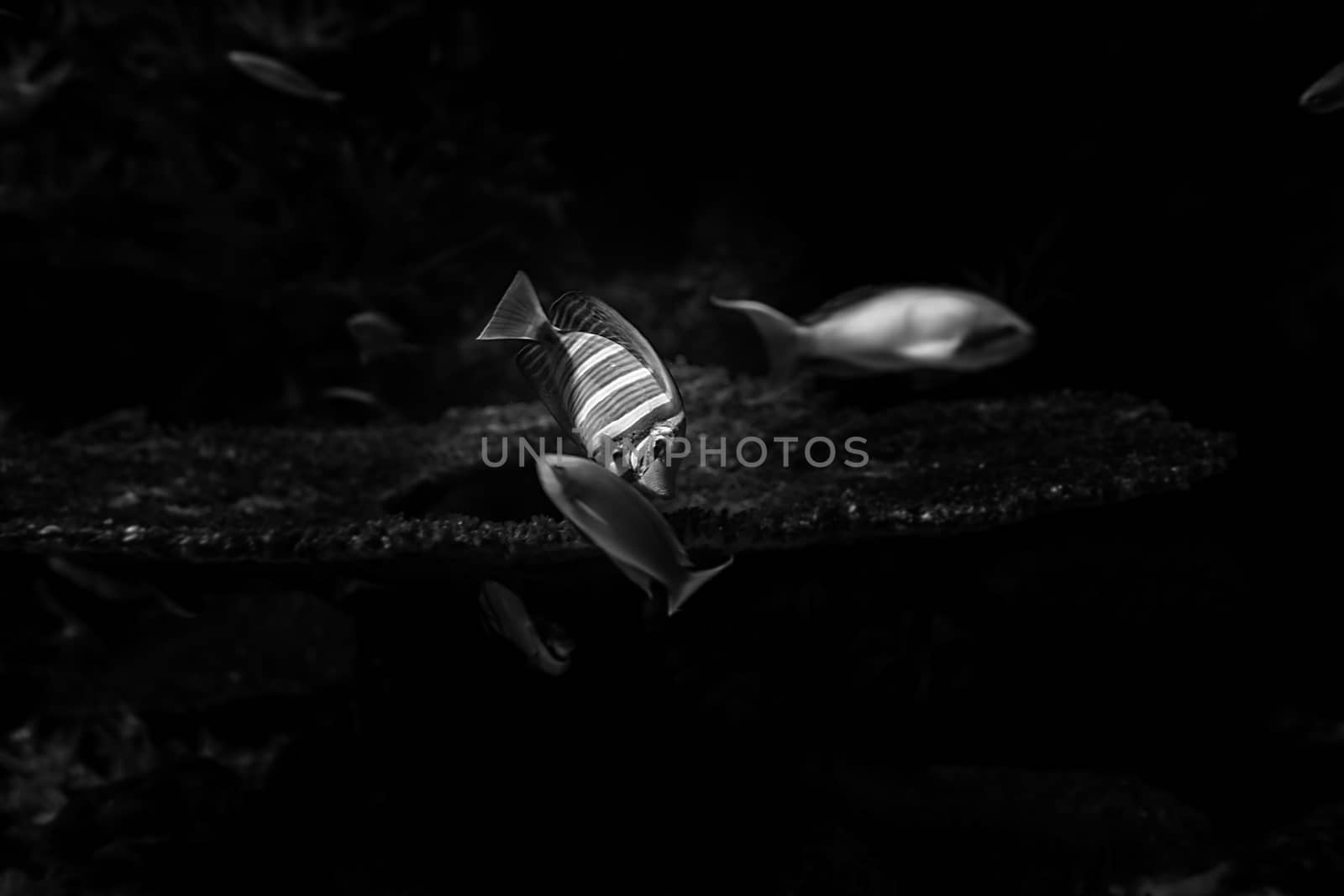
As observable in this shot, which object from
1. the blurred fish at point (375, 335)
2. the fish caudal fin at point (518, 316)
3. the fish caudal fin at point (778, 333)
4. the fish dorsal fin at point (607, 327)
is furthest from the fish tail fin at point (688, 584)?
the blurred fish at point (375, 335)

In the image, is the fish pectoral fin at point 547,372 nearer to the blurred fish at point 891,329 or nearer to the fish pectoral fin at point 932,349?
the blurred fish at point 891,329

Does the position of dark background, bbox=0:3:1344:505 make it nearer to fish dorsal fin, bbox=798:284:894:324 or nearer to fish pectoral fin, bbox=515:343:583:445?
fish dorsal fin, bbox=798:284:894:324

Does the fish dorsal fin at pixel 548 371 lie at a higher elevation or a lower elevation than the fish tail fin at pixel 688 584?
higher

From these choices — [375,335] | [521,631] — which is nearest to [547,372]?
[521,631]

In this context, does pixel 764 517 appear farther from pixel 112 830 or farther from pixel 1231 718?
pixel 1231 718

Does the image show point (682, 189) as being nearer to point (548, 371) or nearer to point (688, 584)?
point (548, 371)

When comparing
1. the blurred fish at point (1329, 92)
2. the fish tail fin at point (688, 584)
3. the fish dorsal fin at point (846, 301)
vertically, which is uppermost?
the blurred fish at point (1329, 92)
